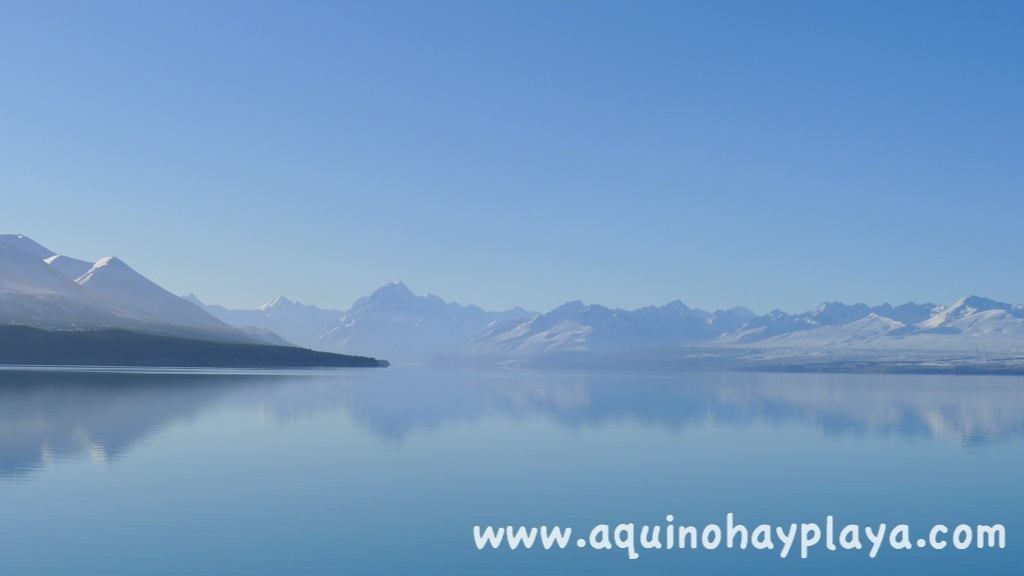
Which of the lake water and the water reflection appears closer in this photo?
the lake water

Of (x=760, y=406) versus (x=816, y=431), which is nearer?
(x=816, y=431)

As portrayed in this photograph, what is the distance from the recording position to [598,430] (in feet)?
175

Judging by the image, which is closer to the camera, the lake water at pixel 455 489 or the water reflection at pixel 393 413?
the lake water at pixel 455 489

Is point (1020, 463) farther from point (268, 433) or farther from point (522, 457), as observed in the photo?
point (268, 433)

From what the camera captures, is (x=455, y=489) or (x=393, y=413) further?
(x=393, y=413)

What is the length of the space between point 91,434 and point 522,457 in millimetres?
20375

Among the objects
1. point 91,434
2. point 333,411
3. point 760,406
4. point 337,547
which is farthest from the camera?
point 760,406

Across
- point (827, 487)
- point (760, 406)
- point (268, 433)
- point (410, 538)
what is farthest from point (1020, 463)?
point (760, 406)

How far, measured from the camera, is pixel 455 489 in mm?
31297

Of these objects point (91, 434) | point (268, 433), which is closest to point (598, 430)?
point (268, 433)

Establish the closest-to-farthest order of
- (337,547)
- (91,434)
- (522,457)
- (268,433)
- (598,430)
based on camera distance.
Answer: (337,547)
(522,457)
(91,434)
(268,433)
(598,430)

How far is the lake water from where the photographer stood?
22125 mm

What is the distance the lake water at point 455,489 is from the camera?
22125 mm

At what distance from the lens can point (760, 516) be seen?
2766 cm
